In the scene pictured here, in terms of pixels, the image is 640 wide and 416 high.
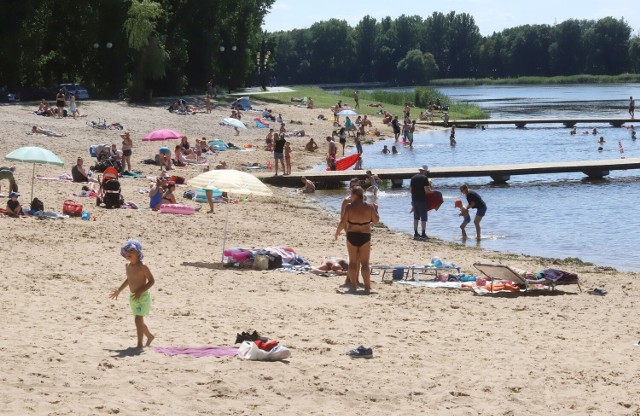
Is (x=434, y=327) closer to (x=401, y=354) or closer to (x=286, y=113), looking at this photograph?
(x=401, y=354)

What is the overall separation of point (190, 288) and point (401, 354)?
4.32m

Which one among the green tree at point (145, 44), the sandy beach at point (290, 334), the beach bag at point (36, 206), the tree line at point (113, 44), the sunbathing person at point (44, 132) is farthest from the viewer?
the green tree at point (145, 44)

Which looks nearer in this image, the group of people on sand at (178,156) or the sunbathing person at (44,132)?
the group of people on sand at (178,156)

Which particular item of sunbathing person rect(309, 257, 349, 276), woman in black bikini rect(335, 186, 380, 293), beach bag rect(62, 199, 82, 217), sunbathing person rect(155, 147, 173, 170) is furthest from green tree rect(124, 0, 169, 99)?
woman in black bikini rect(335, 186, 380, 293)

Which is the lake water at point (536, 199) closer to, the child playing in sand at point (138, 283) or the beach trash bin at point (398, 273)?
the beach trash bin at point (398, 273)

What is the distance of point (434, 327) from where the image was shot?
43.3 feet

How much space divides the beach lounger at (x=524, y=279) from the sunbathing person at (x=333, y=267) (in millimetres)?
2231

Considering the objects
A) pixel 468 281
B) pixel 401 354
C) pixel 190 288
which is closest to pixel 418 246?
Result: pixel 468 281

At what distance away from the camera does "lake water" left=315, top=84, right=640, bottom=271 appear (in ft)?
76.7

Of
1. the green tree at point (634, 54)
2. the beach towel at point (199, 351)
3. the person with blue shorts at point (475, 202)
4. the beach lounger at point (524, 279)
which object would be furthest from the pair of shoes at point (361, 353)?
the green tree at point (634, 54)

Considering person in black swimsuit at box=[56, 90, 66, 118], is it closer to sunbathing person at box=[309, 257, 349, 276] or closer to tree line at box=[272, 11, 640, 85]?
sunbathing person at box=[309, 257, 349, 276]

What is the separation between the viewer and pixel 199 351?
11.1 m

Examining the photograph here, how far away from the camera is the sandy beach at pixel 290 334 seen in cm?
974

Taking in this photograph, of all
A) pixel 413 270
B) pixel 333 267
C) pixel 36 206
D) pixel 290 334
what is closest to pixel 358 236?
pixel 333 267
